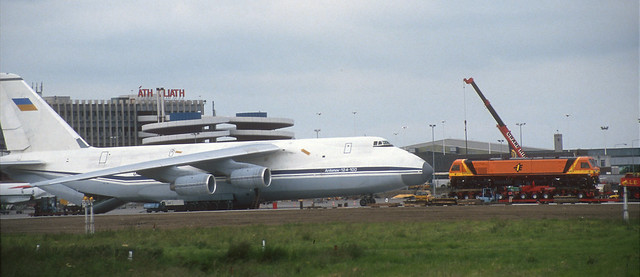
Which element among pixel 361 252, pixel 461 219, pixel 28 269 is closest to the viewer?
pixel 28 269

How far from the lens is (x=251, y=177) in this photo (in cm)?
4828

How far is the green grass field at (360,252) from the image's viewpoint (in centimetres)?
2047

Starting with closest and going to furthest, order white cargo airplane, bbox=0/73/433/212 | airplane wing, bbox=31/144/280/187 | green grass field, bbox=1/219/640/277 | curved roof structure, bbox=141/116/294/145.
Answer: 1. green grass field, bbox=1/219/640/277
2. airplane wing, bbox=31/144/280/187
3. white cargo airplane, bbox=0/73/433/212
4. curved roof structure, bbox=141/116/294/145

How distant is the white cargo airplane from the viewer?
48.4 m

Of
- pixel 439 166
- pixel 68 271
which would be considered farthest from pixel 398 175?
pixel 439 166

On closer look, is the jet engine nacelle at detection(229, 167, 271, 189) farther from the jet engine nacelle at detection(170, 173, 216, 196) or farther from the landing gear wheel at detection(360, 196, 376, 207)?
the landing gear wheel at detection(360, 196, 376, 207)

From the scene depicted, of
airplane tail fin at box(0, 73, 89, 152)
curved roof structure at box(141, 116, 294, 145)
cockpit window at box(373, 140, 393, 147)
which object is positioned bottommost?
cockpit window at box(373, 140, 393, 147)

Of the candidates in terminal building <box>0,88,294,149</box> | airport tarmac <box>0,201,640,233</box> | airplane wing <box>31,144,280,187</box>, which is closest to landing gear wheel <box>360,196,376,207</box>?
airplane wing <box>31,144,280,187</box>

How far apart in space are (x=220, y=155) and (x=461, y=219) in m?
21.7

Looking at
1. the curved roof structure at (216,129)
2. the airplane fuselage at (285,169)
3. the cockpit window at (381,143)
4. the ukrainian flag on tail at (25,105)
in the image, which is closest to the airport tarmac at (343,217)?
the airplane fuselage at (285,169)

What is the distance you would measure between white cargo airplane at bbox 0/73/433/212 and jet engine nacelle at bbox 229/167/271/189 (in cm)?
7

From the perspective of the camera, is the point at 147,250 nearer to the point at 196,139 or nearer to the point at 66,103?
the point at 196,139

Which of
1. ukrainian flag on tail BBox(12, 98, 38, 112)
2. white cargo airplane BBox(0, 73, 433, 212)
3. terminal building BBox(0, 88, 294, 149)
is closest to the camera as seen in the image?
white cargo airplane BBox(0, 73, 433, 212)

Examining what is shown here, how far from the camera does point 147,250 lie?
985 inches
